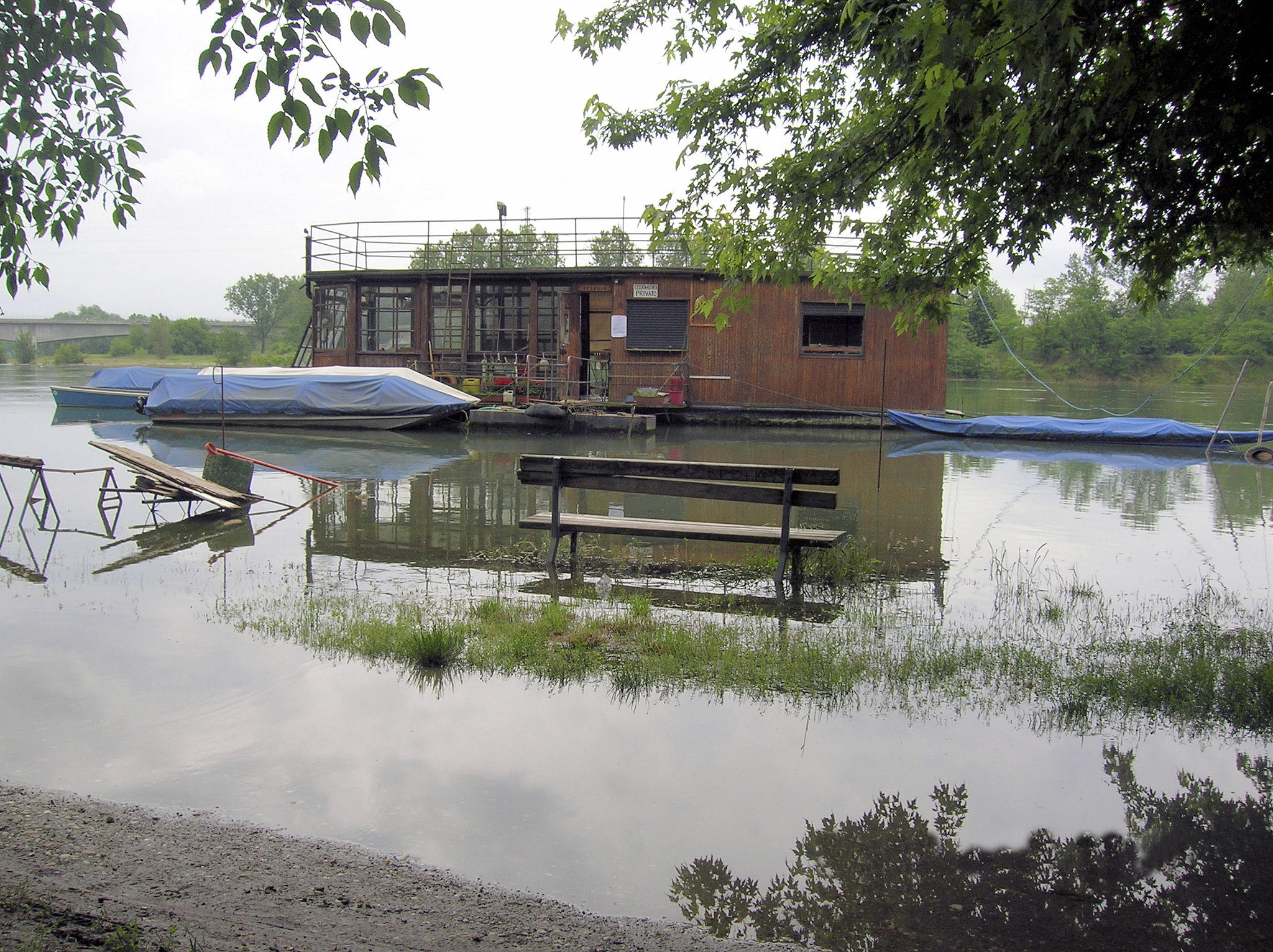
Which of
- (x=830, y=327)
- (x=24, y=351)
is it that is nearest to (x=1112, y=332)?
(x=830, y=327)

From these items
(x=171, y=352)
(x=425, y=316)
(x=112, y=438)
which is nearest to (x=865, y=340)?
(x=425, y=316)

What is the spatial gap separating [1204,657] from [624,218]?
880 inches

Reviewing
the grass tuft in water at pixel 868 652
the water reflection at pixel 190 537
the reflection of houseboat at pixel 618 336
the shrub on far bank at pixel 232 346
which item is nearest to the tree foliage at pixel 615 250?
the reflection of houseboat at pixel 618 336

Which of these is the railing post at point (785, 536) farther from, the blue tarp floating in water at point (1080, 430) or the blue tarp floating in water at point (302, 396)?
the blue tarp floating in water at point (1080, 430)

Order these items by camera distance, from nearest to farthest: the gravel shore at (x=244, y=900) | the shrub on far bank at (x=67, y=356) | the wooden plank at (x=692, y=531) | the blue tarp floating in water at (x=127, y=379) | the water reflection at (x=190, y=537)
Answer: the gravel shore at (x=244, y=900), the wooden plank at (x=692, y=531), the water reflection at (x=190, y=537), the blue tarp floating in water at (x=127, y=379), the shrub on far bank at (x=67, y=356)

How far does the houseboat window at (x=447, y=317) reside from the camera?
91.2ft

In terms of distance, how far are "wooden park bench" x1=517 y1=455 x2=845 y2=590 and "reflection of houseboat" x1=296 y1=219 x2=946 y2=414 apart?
17143 millimetres

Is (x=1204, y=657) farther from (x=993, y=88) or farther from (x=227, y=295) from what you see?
(x=227, y=295)

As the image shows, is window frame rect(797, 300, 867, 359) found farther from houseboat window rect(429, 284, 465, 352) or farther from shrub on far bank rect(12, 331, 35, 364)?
shrub on far bank rect(12, 331, 35, 364)

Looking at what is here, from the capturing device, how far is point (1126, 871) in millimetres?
3279

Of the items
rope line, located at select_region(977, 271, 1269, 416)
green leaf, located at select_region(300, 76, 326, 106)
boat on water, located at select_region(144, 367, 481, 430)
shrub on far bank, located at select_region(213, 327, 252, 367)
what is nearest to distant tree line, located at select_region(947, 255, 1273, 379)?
rope line, located at select_region(977, 271, 1269, 416)

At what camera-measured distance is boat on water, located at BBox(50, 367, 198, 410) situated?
30766 millimetres

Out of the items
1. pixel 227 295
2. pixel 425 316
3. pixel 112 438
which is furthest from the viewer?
pixel 227 295

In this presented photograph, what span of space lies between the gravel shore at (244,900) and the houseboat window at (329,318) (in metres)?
27.4
